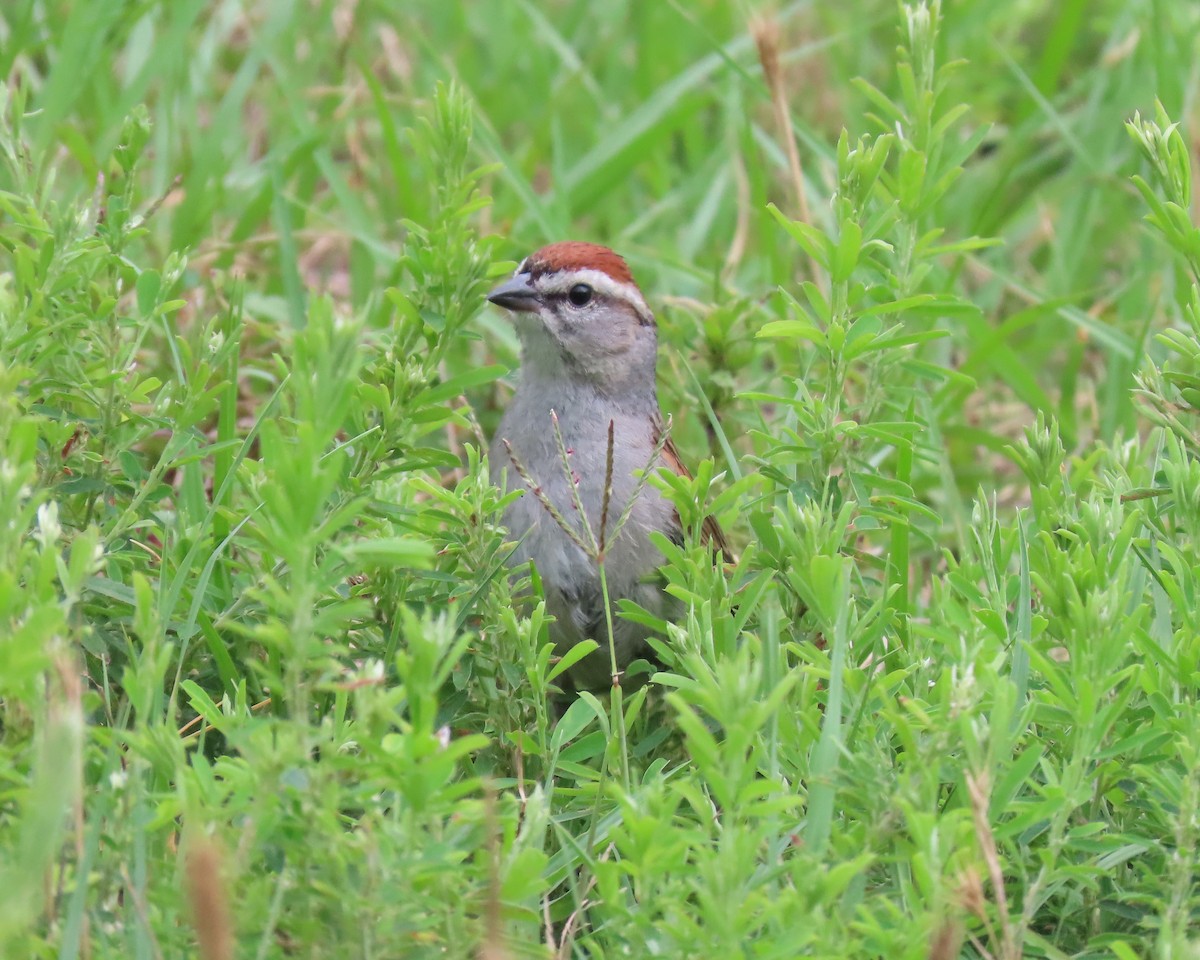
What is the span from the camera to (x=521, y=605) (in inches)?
123

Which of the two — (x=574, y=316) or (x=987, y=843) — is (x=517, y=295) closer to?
(x=574, y=316)

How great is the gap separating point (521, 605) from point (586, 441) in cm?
81

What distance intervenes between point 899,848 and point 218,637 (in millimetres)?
1317

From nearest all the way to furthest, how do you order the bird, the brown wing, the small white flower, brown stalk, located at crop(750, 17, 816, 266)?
1. the small white flower
2. the bird
3. the brown wing
4. brown stalk, located at crop(750, 17, 816, 266)

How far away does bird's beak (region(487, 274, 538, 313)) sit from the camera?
3.99 m

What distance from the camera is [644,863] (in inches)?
85.0

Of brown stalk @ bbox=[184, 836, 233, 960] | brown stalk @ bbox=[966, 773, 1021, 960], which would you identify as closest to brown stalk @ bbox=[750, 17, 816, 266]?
brown stalk @ bbox=[966, 773, 1021, 960]

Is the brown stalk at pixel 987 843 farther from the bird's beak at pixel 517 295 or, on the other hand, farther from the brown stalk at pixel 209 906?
the bird's beak at pixel 517 295

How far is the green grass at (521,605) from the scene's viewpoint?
2131 mm

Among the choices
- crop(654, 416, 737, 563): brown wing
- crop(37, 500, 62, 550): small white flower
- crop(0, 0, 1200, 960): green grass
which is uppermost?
crop(37, 500, 62, 550): small white flower

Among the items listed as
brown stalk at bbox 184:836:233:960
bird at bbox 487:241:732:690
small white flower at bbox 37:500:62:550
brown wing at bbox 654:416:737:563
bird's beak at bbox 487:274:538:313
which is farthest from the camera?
bird's beak at bbox 487:274:538:313

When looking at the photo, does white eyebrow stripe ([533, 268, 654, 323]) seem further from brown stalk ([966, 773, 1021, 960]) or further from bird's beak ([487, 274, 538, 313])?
brown stalk ([966, 773, 1021, 960])

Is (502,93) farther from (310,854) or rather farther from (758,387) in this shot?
(310,854)

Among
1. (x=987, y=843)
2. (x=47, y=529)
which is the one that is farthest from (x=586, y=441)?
(x=987, y=843)
